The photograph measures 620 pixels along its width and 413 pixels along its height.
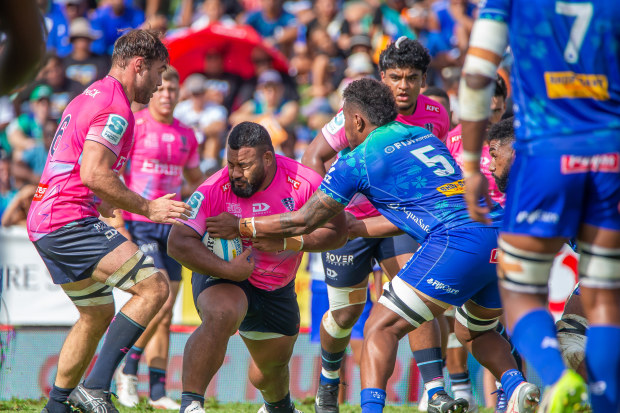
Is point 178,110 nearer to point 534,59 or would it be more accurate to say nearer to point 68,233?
point 68,233

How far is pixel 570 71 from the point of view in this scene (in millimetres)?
3461

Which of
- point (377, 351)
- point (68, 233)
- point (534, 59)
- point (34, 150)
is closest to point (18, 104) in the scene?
point (34, 150)

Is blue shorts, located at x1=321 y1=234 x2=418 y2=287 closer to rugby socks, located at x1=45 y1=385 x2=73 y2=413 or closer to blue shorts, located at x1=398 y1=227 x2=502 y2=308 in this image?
blue shorts, located at x1=398 y1=227 x2=502 y2=308

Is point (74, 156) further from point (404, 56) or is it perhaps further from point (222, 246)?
point (404, 56)

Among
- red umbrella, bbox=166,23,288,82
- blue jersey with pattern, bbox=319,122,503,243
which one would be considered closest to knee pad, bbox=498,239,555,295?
blue jersey with pattern, bbox=319,122,503,243

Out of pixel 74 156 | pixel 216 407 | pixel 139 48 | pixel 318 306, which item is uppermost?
pixel 139 48

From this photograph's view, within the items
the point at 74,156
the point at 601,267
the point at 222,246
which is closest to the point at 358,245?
the point at 222,246

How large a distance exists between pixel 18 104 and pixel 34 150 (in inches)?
59.5

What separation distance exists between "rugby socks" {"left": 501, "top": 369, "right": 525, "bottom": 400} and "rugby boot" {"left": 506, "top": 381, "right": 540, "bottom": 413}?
98 mm

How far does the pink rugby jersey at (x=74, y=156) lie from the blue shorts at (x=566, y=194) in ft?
9.37

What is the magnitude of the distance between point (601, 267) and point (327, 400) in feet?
10.5

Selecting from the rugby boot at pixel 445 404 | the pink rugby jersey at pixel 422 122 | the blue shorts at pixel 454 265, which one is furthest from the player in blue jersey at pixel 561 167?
the pink rugby jersey at pixel 422 122

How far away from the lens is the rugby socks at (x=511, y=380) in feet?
16.7

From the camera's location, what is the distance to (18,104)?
1276 centimetres
